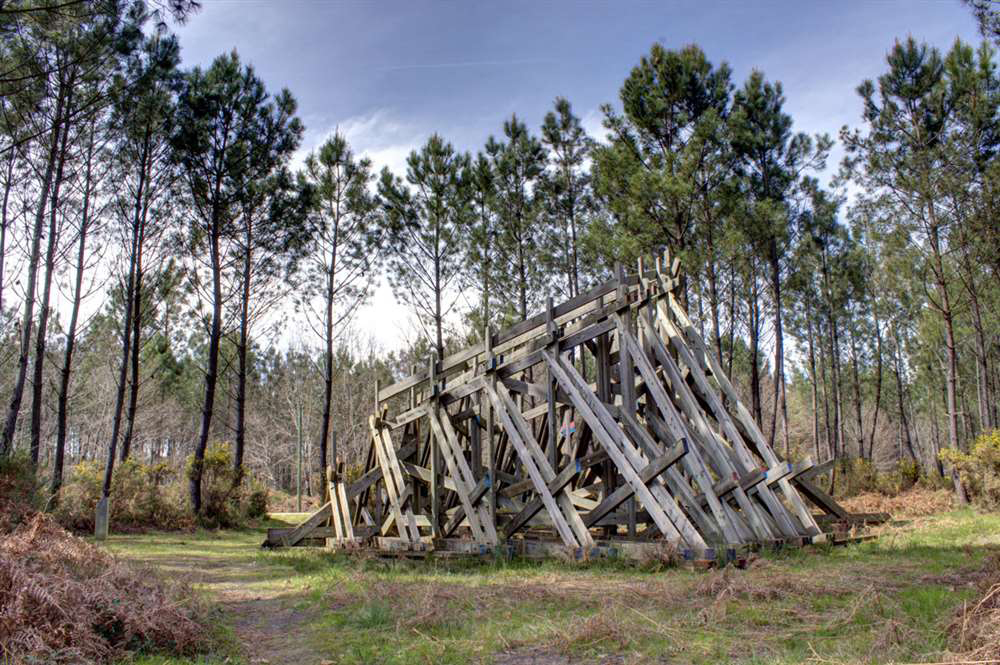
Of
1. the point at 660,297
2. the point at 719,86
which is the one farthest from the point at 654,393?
the point at 719,86

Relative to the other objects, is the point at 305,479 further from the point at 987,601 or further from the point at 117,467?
the point at 987,601

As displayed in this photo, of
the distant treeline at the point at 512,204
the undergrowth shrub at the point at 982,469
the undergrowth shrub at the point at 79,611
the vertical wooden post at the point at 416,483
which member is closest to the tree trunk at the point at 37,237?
the distant treeline at the point at 512,204

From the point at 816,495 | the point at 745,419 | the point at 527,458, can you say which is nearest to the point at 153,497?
the point at 527,458

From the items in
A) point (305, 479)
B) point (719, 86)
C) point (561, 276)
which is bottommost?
point (305, 479)

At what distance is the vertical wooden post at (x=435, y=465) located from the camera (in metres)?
11.7

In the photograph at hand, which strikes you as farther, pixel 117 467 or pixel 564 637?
pixel 117 467

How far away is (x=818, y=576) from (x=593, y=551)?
2774 millimetres

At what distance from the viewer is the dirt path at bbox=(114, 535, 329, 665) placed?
5604mm

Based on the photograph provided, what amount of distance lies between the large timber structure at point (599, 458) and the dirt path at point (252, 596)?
1.70 m

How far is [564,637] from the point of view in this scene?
16.9 feet

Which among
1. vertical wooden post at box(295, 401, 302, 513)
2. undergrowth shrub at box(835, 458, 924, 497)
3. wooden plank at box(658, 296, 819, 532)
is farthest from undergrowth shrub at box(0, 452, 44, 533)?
undergrowth shrub at box(835, 458, 924, 497)

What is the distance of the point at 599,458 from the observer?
10.1m

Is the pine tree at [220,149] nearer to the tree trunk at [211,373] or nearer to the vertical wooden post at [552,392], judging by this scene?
the tree trunk at [211,373]

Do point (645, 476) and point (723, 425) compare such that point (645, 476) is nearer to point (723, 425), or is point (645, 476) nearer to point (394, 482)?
point (723, 425)
